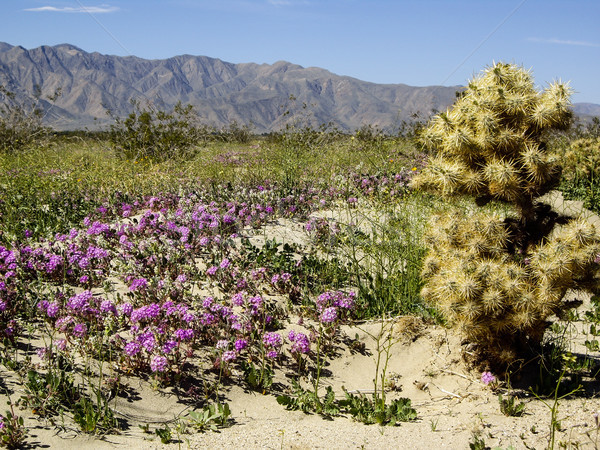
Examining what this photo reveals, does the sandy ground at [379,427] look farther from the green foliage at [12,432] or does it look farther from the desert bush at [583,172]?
the desert bush at [583,172]

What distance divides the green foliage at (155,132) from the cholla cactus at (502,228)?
37.2 feet

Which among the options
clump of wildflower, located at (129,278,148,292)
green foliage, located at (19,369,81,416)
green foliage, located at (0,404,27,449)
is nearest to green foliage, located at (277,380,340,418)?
green foliage, located at (19,369,81,416)

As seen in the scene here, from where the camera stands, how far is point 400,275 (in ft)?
16.5

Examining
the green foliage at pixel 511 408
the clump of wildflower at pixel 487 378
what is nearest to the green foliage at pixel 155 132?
the clump of wildflower at pixel 487 378

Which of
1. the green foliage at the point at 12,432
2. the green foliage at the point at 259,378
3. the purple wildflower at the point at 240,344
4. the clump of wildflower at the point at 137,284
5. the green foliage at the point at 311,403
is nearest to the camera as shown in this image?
the green foliage at the point at 12,432

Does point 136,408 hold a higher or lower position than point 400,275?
lower

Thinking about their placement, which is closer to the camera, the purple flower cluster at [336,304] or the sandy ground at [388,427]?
the sandy ground at [388,427]

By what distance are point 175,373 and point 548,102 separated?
Result: 3.54m

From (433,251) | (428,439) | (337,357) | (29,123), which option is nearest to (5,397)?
(337,357)

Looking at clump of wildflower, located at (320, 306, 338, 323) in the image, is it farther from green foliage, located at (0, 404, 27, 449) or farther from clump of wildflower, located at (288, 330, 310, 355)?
green foliage, located at (0, 404, 27, 449)

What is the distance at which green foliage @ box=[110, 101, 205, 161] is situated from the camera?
13922mm

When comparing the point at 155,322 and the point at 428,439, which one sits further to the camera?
the point at 155,322

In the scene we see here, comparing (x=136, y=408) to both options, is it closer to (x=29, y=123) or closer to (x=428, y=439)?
(x=428, y=439)

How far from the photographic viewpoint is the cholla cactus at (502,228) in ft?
10.4
